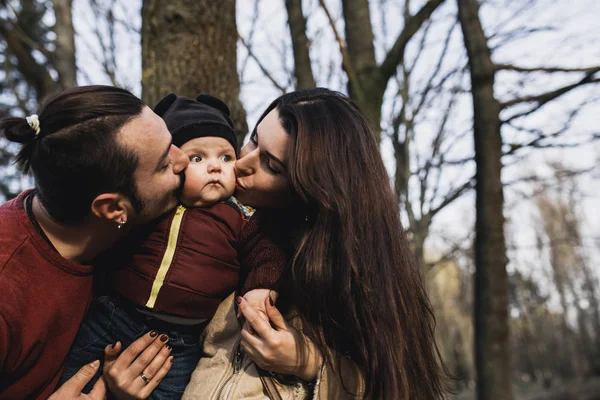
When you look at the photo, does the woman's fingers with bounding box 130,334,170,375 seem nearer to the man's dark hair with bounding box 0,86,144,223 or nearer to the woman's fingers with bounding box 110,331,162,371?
the woman's fingers with bounding box 110,331,162,371

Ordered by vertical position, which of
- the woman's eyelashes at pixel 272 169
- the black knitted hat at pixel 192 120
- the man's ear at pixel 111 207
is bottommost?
the man's ear at pixel 111 207

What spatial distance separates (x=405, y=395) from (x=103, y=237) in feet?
3.56

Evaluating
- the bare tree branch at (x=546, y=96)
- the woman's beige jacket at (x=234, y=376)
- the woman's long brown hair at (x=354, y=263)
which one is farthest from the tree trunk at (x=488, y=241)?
the woman's beige jacket at (x=234, y=376)

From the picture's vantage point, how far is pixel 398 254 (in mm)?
1767

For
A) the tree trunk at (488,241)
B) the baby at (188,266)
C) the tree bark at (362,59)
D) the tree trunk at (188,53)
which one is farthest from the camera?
the tree bark at (362,59)

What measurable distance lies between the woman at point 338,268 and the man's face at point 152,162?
237mm

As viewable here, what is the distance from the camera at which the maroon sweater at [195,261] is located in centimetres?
168

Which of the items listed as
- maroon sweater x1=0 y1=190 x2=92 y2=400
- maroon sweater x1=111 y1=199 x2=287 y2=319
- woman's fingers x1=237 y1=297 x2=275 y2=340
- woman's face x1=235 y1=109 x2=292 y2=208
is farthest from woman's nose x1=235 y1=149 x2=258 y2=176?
maroon sweater x1=0 y1=190 x2=92 y2=400

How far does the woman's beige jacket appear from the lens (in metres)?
1.65

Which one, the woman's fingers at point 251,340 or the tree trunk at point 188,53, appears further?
the tree trunk at point 188,53

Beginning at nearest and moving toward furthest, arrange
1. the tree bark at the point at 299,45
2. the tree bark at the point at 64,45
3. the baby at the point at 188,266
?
the baby at the point at 188,266
the tree bark at the point at 299,45
the tree bark at the point at 64,45

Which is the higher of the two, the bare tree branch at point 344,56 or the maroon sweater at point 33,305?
the bare tree branch at point 344,56

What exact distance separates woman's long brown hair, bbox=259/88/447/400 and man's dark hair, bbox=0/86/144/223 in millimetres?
544

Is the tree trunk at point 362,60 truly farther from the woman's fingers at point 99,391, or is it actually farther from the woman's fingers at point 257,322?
the woman's fingers at point 99,391
